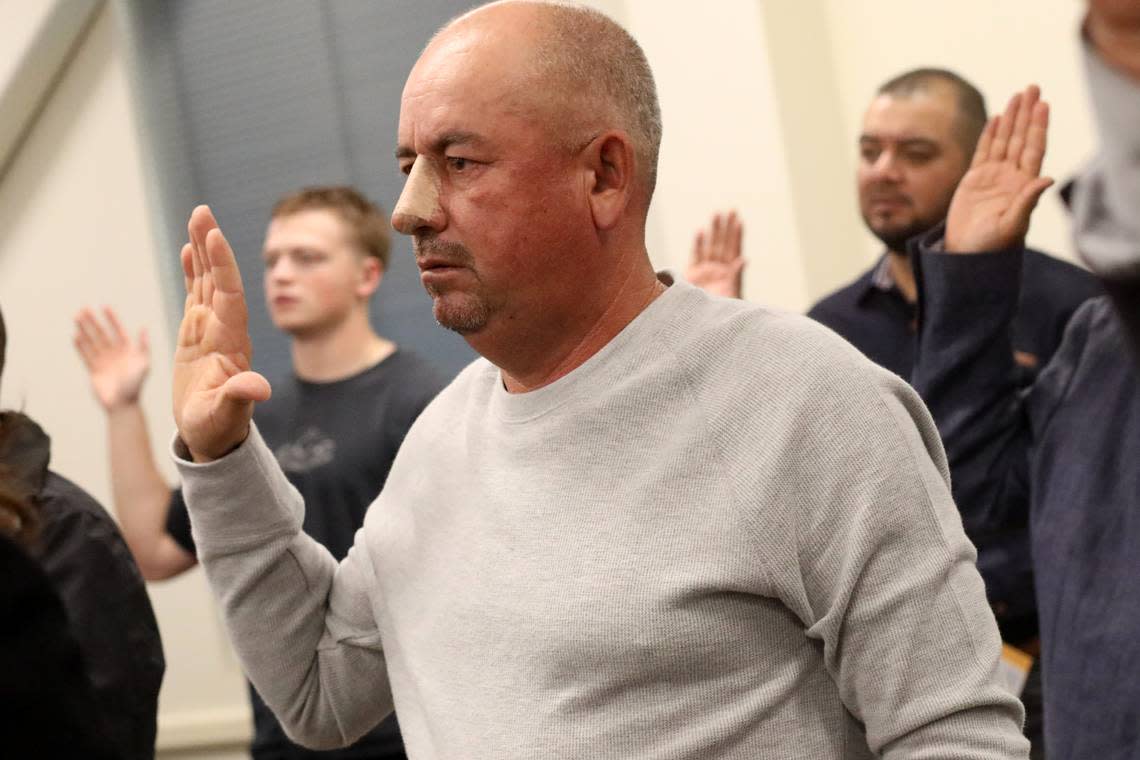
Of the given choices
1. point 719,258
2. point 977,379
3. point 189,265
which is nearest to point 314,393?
point 719,258

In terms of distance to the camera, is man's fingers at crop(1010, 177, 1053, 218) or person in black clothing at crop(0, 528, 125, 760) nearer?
person in black clothing at crop(0, 528, 125, 760)

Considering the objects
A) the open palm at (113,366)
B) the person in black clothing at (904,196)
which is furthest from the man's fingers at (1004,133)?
the open palm at (113,366)

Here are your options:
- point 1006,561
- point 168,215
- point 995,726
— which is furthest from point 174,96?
point 995,726

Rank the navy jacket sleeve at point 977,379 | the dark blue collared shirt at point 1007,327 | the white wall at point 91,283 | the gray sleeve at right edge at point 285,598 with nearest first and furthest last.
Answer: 1. the gray sleeve at right edge at point 285,598
2. the navy jacket sleeve at point 977,379
3. the dark blue collared shirt at point 1007,327
4. the white wall at point 91,283

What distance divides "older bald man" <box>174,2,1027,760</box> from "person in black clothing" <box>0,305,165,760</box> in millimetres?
339

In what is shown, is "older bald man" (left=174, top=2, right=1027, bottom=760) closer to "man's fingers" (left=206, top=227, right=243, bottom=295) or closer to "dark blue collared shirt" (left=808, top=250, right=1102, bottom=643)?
"man's fingers" (left=206, top=227, right=243, bottom=295)

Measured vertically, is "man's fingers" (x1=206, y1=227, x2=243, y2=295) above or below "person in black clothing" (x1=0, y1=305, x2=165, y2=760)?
above

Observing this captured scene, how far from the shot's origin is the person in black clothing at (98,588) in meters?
1.72

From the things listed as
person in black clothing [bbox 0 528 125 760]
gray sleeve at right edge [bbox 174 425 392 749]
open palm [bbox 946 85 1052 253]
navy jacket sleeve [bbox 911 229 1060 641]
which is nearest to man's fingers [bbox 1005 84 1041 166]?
open palm [bbox 946 85 1052 253]

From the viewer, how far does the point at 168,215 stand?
4.20m

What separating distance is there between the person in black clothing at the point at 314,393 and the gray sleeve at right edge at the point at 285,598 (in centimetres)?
117

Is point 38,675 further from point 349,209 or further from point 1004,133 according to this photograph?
point 349,209

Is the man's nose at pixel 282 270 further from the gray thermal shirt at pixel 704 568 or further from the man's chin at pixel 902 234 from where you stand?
the gray thermal shirt at pixel 704 568

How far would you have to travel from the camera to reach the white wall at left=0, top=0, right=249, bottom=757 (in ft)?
13.3
